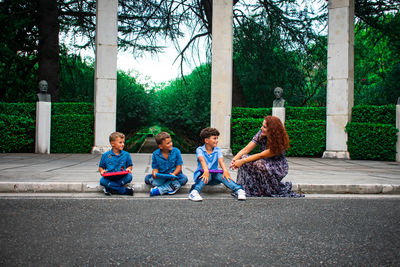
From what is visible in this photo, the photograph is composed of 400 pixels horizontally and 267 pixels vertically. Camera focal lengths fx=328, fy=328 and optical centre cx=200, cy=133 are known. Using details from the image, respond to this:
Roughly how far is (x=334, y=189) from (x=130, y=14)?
14910mm

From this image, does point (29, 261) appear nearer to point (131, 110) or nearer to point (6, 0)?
point (6, 0)

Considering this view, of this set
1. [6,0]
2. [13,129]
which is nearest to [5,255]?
[13,129]

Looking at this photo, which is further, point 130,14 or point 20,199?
point 130,14

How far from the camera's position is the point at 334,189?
5.82m

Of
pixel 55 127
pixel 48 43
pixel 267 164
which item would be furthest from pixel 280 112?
pixel 48 43

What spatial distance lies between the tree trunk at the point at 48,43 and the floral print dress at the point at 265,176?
478 inches

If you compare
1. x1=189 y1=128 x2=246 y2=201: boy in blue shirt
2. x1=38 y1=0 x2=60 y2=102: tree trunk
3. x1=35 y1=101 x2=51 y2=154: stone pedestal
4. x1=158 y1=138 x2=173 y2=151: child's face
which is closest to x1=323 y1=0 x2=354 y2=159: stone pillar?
x1=189 y1=128 x2=246 y2=201: boy in blue shirt

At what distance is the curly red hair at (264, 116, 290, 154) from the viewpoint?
5156 millimetres

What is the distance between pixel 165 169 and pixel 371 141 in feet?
30.3

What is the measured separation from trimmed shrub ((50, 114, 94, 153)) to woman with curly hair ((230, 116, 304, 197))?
8991 millimetres

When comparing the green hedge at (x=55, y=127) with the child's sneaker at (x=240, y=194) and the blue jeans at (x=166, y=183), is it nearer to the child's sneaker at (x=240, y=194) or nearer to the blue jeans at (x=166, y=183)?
the blue jeans at (x=166, y=183)

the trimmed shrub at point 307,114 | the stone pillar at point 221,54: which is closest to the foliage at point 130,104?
the stone pillar at point 221,54

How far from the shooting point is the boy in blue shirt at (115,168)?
537cm

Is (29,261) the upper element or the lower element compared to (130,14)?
lower
